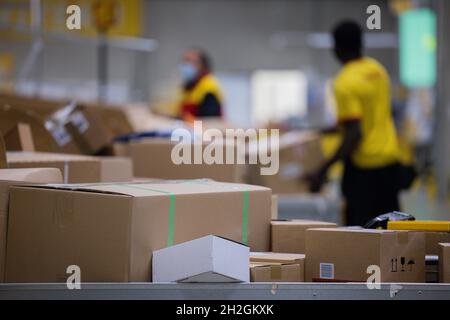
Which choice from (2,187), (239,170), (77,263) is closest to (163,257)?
(77,263)

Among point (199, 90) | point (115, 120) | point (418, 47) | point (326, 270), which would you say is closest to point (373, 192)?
point (115, 120)

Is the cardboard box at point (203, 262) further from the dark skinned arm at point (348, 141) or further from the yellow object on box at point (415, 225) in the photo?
the dark skinned arm at point (348, 141)

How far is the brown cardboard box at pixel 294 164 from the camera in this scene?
18.7 ft

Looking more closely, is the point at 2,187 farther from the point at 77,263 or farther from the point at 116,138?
the point at 116,138

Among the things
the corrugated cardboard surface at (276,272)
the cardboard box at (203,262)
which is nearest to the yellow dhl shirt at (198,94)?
the corrugated cardboard surface at (276,272)

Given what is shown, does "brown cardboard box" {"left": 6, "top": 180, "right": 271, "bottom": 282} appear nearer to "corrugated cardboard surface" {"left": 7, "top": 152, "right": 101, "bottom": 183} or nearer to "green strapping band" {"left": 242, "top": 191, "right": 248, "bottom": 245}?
"green strapping band" {"left": 242, "top": 191, "right": 248, "bottom": 245}

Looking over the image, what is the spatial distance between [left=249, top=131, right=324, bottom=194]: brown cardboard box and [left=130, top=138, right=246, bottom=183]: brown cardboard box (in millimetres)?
1950

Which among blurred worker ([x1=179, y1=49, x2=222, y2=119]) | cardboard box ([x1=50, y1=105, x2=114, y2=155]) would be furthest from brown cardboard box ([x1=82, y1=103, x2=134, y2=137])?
blurred worker ([x1=179, y1=49, x2=222, y2=119])

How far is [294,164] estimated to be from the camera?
18.7 ft

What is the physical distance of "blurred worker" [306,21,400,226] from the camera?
4.43 meters

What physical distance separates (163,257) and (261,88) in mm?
13343

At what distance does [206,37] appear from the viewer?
50.7 ft

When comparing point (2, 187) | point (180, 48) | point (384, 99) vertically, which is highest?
point (180, 48)

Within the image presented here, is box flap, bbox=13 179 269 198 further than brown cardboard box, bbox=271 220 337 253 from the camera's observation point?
No
